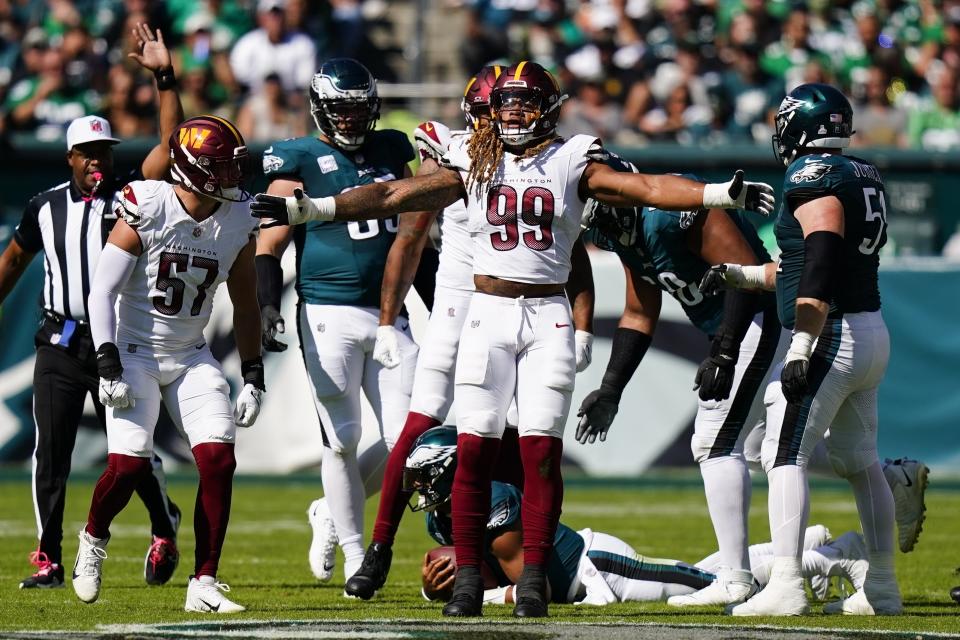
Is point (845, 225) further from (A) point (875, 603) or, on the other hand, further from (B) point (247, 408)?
(B) point (247, 408)

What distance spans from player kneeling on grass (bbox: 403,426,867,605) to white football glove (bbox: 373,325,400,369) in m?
0.57

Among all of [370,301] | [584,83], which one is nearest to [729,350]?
[370,301]

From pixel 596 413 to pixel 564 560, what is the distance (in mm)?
571

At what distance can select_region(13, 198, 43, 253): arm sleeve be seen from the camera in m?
6.79

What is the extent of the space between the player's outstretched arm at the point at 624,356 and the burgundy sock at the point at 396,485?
622mm

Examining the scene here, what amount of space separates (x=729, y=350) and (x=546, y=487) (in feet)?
3.06

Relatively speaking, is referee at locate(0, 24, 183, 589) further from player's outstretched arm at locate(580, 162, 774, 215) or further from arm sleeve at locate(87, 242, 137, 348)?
player's outstretched arm at locate(580, 162, 774, 215)

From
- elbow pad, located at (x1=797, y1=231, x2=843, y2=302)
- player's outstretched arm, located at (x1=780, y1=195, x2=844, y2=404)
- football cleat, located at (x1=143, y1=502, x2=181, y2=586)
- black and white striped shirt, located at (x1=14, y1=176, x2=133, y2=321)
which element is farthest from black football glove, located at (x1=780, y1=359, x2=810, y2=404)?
black and white striped shirt, located at (x1=14, y1=176, x2=133, y2=321)

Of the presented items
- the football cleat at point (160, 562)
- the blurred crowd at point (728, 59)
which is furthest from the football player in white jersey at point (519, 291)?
the blurred crowd at point (728, 59)

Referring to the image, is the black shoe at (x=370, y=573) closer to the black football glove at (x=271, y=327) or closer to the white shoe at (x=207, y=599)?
the white shoe at (x=207, y=599)

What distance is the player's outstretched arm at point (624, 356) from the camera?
6059mm

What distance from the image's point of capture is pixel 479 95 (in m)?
6.14

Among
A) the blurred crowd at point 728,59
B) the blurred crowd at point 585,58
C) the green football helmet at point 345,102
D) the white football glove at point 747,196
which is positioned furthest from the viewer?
the blurred crowd at point 585,58

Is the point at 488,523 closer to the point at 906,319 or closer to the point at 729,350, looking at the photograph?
the point at 729,350
